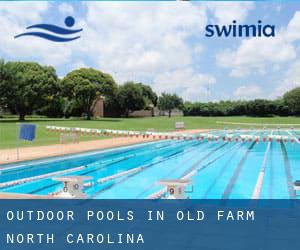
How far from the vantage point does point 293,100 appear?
56.0m

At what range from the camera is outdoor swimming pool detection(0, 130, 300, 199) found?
28.9 feet

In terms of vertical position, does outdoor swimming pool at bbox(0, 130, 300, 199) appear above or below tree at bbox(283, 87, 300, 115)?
below

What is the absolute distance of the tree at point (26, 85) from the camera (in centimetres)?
3847

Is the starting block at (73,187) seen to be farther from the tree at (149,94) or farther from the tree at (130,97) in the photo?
the tree at (149,94)

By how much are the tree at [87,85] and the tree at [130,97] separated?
7923mm

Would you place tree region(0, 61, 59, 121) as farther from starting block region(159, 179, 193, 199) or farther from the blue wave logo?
starting block region(159, 179, 193, 199)

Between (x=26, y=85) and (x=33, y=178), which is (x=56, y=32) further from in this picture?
(x=26, y=85)

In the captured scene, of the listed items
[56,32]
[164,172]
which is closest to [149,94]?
[56,32]

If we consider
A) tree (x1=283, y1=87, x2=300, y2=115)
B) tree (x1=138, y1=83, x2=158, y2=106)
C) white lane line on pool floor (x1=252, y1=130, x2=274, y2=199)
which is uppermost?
tree (x1=138, y1=83, x2=158, y2=106)

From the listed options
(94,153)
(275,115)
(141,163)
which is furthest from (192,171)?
(275,115)

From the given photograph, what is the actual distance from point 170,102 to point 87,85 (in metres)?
25.8

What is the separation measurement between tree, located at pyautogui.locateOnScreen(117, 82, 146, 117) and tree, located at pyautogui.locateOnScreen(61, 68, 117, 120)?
7923 mm

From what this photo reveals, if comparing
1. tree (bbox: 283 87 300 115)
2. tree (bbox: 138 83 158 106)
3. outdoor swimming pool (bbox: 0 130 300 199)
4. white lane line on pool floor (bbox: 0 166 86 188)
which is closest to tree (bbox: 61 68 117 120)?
tree (bbox: 138 83 158 106)

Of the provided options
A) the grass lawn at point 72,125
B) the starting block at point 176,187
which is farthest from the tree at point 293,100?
the starting block at point 176,187
